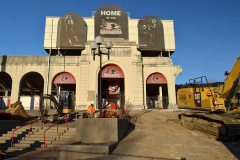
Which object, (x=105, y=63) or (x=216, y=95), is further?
(x=105, y=63)

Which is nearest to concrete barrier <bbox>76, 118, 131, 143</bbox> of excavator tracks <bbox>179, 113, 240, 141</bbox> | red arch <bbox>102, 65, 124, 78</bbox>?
excavator tracks <bbox>179, 113, 240, 141</bbox>

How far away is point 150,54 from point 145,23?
711 cm

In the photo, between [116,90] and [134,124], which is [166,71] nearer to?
[116,90]

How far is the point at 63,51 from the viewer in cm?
3391

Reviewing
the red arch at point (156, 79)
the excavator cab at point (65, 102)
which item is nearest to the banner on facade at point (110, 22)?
the red arch at point (156, 79)

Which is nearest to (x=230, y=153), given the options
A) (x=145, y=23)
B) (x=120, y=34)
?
(x=120, y=34)

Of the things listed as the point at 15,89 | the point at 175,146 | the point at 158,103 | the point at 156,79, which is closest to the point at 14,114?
the point at 15,89

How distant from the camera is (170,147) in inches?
319

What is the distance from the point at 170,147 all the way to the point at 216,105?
5407 millimetres

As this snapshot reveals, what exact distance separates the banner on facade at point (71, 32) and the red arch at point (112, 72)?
27.2ft

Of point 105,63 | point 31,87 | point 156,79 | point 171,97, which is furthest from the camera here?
point 31,87

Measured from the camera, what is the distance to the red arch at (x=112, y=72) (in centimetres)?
2680

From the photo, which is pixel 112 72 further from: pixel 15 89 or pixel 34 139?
pixel 34 139

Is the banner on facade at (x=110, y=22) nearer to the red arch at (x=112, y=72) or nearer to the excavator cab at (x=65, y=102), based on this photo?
the red arch at (x=112, y=72)
